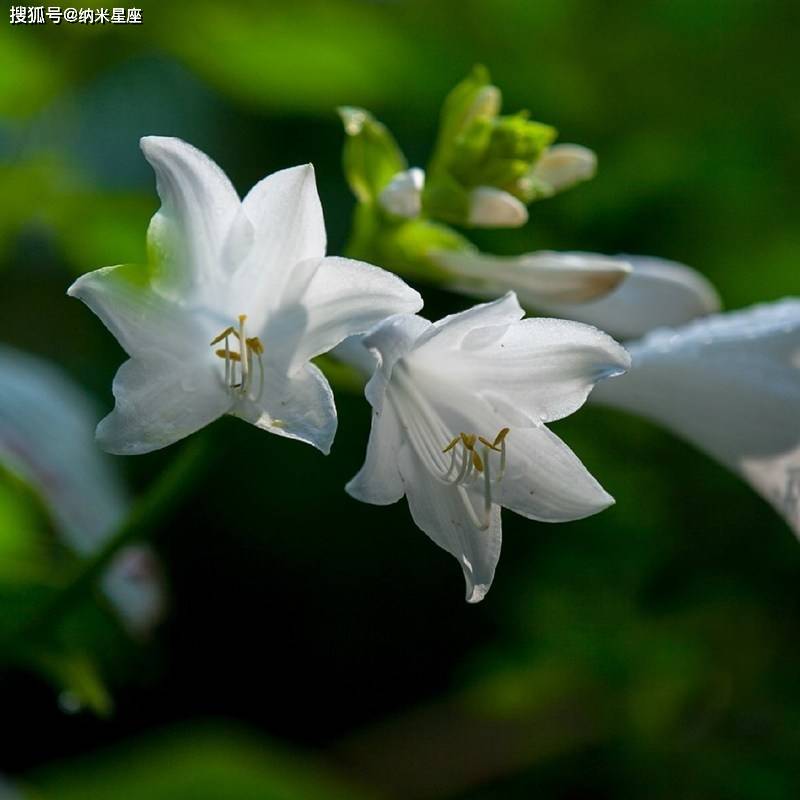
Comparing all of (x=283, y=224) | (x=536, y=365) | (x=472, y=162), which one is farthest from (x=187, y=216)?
(x=472, y=162)

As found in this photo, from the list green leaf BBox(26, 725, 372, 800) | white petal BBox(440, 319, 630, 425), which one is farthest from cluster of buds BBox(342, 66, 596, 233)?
green leaf BBox(26, 725, 372, 800)

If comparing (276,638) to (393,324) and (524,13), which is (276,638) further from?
(393,324)

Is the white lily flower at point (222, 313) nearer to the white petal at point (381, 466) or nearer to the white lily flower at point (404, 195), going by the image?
the white petal at point (381, 466)

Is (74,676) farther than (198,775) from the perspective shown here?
No

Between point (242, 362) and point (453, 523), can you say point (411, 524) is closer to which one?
point (453, 523)

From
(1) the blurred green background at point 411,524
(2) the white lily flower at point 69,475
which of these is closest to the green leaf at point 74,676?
(2) the white lily flower at point 69,475

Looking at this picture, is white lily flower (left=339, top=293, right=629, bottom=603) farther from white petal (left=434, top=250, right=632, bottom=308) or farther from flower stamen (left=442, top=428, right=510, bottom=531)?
white petal (left=434, top=250, right=632, bottom=308)

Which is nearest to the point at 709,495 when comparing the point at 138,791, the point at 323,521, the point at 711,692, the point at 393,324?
the point at 711,692
